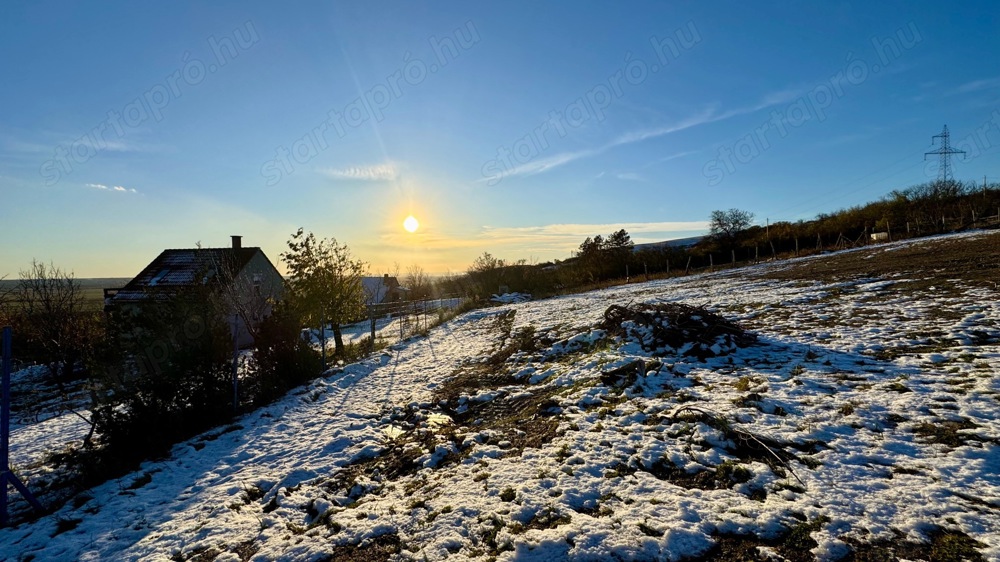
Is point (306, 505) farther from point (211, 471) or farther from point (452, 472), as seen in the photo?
point (211, 471)

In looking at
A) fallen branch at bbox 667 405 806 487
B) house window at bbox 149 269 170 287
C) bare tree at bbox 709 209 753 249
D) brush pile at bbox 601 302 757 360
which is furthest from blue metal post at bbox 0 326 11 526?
bare tree at bbox 709 209 753 249

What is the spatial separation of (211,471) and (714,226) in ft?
186

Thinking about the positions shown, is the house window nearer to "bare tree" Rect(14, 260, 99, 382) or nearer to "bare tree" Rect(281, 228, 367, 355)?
"bare tree" Rect(14, 260, 99, 382)

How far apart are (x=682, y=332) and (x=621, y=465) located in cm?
506

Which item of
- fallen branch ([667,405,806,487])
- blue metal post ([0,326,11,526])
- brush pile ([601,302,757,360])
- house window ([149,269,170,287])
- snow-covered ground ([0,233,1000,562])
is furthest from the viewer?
house window ([149,269,170,287])

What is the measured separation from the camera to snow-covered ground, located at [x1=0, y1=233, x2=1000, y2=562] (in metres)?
3.38

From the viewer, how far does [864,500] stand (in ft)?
11.1

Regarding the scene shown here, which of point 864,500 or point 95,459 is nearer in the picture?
point 864,500

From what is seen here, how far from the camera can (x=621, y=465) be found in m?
4.59

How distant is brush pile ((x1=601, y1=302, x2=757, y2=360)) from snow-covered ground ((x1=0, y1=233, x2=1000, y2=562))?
16 centimetres

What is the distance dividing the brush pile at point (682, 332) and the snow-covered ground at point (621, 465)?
0.52ft

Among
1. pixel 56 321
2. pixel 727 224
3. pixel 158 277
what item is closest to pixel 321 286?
pixel 56 321

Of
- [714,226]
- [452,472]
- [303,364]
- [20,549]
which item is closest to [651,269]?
[714,226]

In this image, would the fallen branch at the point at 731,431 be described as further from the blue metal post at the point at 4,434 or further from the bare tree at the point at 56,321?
the bare tree at the point at 56,321
